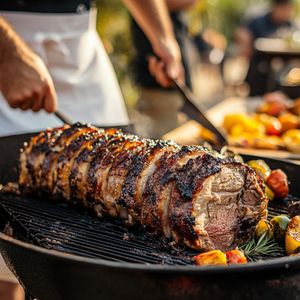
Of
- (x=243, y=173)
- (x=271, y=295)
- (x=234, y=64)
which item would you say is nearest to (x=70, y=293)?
(x=271, y=295)

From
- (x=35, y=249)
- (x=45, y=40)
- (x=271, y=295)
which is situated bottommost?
(x=271, y=295)

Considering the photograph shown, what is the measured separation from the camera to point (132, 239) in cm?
239

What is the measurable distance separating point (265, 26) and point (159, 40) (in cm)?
973

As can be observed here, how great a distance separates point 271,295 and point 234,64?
18526 millimetres

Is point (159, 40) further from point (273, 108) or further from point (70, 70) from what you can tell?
point (273, 108)

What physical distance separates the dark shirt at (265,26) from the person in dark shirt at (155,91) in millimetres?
6074

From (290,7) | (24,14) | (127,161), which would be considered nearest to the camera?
(127,161)

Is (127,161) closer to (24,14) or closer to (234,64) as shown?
(24,14)

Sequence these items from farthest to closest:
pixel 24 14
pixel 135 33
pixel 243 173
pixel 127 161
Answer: pixel 135 33
pixel 24 14
pixel 127 161
pixel 243 173

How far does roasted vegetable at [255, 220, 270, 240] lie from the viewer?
2365mm

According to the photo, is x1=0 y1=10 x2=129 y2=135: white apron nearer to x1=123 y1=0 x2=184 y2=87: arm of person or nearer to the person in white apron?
the person in white apron

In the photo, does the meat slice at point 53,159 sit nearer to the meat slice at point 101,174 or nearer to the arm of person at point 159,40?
the meat slice at point 101,174

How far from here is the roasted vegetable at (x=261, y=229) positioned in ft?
7.76

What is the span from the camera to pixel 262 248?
7.60 ft
